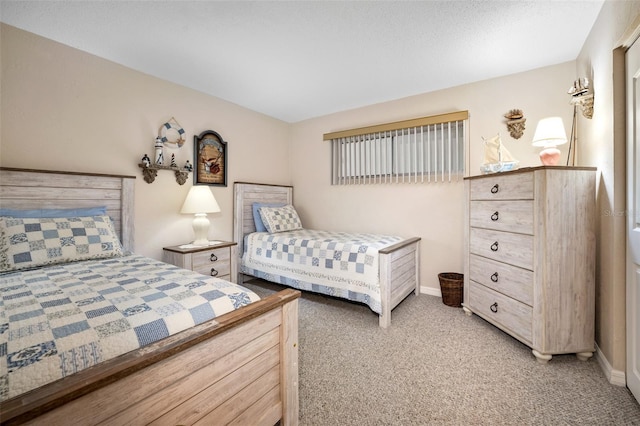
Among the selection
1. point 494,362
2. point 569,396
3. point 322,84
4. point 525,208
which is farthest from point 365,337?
point 322,84

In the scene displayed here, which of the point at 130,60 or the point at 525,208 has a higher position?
the point at 130,60

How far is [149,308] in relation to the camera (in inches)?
39.1

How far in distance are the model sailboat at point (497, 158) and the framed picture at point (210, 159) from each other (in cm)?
279

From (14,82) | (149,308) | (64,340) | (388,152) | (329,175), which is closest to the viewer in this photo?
(64,340)

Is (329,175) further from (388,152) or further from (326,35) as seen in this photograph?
(326,35)

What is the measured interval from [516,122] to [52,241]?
12.8 feet

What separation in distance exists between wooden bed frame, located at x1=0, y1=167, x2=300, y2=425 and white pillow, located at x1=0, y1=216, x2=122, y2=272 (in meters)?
1.40

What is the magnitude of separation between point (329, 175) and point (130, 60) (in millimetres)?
2485

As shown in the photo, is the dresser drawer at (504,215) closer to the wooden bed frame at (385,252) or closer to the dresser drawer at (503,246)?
the dresser drawer at (503,246)

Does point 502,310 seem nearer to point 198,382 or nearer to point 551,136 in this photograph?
point 551,136

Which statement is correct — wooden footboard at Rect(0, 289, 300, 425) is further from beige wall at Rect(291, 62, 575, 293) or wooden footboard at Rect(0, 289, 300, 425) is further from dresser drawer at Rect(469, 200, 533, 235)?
beige wall at Rect(291, 62, 575, 293)

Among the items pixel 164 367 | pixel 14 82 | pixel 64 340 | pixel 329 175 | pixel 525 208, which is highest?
pixel 14 82

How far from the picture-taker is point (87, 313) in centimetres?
95

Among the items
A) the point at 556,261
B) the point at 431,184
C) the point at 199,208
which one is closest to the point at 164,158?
the point at 199,208
